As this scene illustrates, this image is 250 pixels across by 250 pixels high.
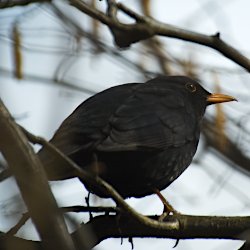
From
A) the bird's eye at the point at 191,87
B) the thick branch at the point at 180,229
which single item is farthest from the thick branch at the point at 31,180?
the bird's eye at the point at 191,87

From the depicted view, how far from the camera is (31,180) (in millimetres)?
2682

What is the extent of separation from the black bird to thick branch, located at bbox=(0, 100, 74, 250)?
1.06m

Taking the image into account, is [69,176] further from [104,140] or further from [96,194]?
[96,194]

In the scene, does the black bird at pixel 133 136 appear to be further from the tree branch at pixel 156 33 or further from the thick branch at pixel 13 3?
the thick branch at pixel 13 3

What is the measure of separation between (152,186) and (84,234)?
0.91m

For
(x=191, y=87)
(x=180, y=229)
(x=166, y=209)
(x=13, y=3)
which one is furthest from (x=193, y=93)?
(x=13, y=3)

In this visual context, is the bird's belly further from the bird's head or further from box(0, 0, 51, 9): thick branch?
box(0, 0, 51, 9): thick branch

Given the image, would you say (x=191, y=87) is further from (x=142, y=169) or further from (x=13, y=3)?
(x=13, y=3)

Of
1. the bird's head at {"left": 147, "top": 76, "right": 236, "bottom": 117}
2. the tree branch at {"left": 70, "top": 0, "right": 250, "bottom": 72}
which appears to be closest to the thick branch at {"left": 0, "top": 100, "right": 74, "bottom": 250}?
the tree branch at {"left": 70, "top": 0, "right": 250, "bottom": 72}

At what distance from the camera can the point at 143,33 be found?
14.6ft

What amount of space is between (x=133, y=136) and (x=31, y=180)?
1.95m

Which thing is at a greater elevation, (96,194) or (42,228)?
(42,228)

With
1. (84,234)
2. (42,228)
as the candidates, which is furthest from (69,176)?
(42,228)

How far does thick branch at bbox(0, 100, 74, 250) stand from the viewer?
262cm
